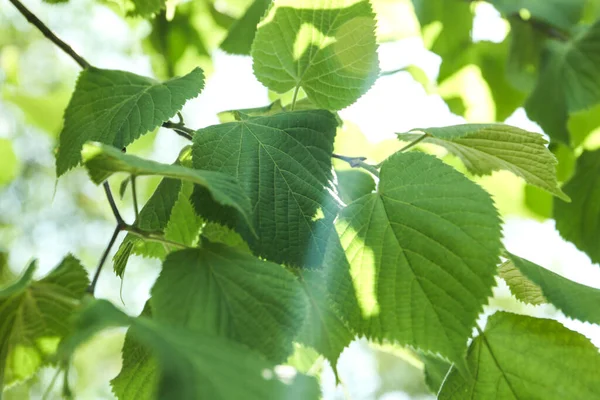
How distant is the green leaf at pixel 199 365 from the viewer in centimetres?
20

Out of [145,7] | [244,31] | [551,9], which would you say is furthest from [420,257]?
[551,9]

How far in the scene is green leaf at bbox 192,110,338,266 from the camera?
1.14ft

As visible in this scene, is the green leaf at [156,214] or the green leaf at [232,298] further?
the green leaf at [156,214]

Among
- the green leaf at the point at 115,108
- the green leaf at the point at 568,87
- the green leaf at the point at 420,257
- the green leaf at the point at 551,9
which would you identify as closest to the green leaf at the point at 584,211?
the green leaf at the point at 568,87

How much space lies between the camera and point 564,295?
0.39 meters

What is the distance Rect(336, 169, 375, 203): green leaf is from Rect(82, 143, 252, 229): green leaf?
8.8 inches

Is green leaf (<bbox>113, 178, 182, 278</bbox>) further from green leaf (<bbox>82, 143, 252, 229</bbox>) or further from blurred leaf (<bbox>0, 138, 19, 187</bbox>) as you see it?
blurred leaf (<bbox>0, 138, 19, 187</bbox>)

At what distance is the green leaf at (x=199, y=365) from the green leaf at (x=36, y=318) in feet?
0.49

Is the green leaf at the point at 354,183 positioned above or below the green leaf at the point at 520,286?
above

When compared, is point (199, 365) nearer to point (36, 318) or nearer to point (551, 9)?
point (36, 318)

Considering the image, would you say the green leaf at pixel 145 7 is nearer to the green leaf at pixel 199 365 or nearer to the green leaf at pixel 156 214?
the green leaf at pixel 156 214

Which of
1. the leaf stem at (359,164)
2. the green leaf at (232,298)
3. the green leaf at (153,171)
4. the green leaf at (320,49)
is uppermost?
the green leaf at (320,49)

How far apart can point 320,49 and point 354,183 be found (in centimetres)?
15

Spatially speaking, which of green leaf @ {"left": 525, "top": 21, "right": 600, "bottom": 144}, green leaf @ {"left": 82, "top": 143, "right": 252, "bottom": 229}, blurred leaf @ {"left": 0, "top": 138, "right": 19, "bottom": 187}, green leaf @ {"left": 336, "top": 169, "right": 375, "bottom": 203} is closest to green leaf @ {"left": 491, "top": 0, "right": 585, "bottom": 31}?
green leaf @ {"left": 525, "top": 21, "right": 600, "bottom": 144}
